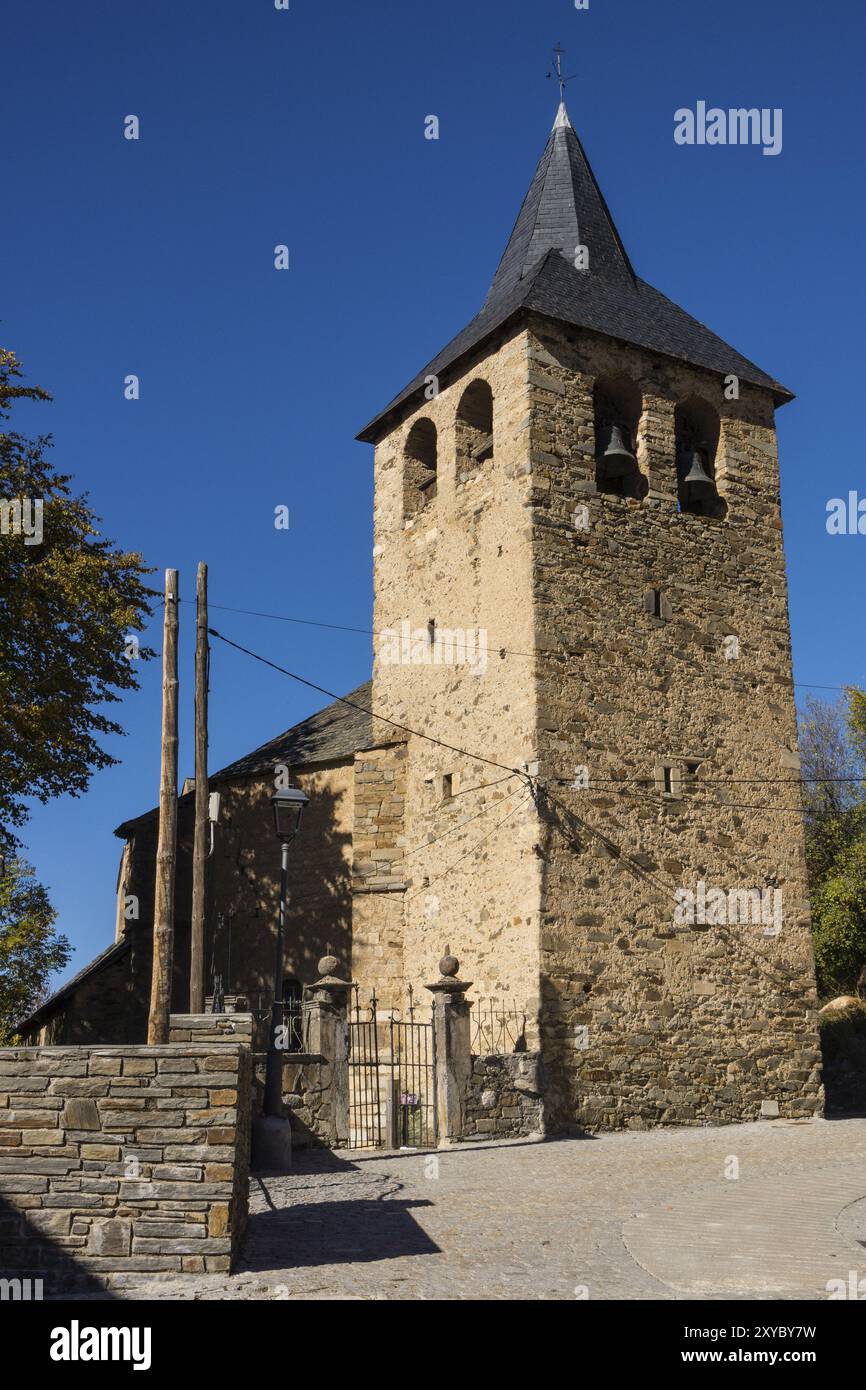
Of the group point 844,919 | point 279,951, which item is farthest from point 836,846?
point 279,951

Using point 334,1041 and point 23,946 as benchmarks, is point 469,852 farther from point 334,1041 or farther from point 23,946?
point 23,946

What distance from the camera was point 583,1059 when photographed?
49.8 ft

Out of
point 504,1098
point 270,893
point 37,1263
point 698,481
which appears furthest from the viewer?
point 270,893

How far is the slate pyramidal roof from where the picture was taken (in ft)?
60.2

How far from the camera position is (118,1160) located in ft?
21.1

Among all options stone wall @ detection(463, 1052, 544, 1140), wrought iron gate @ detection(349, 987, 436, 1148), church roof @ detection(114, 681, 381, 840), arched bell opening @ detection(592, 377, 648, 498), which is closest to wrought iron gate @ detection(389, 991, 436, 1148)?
wrought iron gate @ detection(349, 987, 436, 1148)

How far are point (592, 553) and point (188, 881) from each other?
10215 mm

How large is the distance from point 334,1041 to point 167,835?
2.91 m

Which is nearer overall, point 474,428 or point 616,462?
point 616,462

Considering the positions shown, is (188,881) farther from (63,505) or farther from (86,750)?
(63,505)

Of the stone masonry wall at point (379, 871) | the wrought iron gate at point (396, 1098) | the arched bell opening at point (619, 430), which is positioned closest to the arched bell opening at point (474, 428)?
the arched bell opening at point (619, 430)

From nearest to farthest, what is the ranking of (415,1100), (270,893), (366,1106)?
(415,1100)
(366,1106)
(270,893)

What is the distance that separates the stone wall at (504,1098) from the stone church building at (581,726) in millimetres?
445
